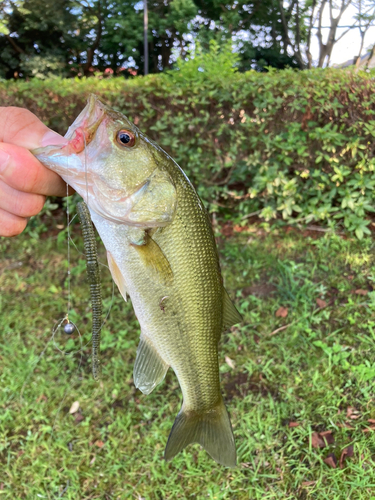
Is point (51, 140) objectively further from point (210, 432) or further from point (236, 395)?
point (236, 395)

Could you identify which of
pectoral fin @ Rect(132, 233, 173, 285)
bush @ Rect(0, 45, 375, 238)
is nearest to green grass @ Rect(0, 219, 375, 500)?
bush @ Rect(0, 45, 375, 238)

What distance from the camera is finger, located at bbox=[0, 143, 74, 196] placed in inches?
44.1

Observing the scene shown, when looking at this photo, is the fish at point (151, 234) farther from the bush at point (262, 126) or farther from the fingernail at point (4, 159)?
the bush at point (262, 126)

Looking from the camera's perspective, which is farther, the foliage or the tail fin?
the foliage

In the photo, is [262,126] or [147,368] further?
[262,126]

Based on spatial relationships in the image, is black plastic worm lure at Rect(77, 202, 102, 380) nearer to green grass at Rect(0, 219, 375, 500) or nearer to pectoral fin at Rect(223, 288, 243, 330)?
pectoral fin at Rect(223, 288, 243, 330)

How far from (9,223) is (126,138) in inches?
22.2

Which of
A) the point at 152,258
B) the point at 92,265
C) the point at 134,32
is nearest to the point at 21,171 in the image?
the point at 92,265

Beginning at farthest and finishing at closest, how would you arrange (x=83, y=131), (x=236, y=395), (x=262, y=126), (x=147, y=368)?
(x=262, y=126)
(x=236, y=395)
(x=147, y=368)
(x=83, y=131)

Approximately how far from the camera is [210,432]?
62.4 inches

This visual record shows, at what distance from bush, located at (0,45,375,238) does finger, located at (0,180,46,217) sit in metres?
3.19

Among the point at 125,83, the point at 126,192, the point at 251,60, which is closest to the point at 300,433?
the point at 126,192

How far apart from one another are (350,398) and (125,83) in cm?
427

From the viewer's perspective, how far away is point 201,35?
11.7 metres
